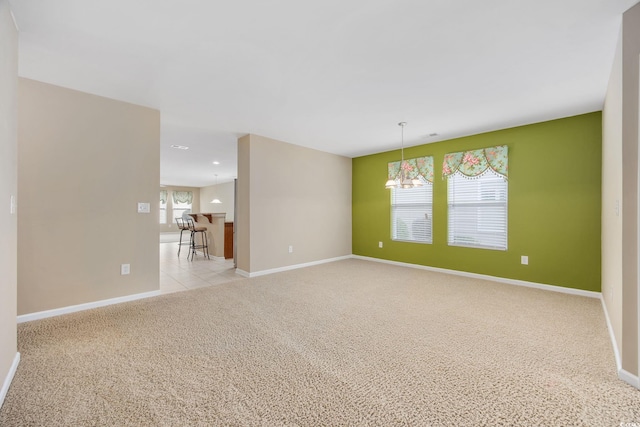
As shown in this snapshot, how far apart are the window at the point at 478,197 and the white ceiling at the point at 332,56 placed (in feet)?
2.53

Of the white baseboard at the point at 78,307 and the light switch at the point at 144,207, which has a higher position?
the light switch at the point at 144,207

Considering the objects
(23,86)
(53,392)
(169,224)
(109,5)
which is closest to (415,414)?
(53,392)

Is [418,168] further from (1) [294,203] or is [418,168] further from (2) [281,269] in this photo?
(2) [281,269]

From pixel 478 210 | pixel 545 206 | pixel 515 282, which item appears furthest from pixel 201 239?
pixel 545 206

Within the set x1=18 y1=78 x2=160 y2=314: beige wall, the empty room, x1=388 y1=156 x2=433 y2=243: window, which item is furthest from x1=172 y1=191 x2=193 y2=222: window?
x1=388 y1=156 x2=433 y2=243: window

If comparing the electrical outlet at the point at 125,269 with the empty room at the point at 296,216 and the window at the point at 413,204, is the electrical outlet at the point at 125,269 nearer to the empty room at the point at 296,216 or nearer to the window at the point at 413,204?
the empty room at the point at 296,216

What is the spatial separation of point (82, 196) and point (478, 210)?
546 cm

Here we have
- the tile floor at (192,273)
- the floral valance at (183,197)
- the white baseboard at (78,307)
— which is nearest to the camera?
the white baseboard at (78,307)

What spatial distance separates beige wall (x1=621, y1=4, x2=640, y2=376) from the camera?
177 cm

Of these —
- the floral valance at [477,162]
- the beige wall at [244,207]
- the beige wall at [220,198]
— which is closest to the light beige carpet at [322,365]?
the beige wall at [244,207]

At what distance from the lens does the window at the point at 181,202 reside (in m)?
13.1

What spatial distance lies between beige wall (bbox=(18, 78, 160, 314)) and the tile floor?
0.60 m

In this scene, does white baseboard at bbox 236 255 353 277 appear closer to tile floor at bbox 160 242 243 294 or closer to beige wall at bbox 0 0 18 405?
tile floor at bbox 160 242 243 294

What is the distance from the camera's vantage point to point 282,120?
396 centimetres
